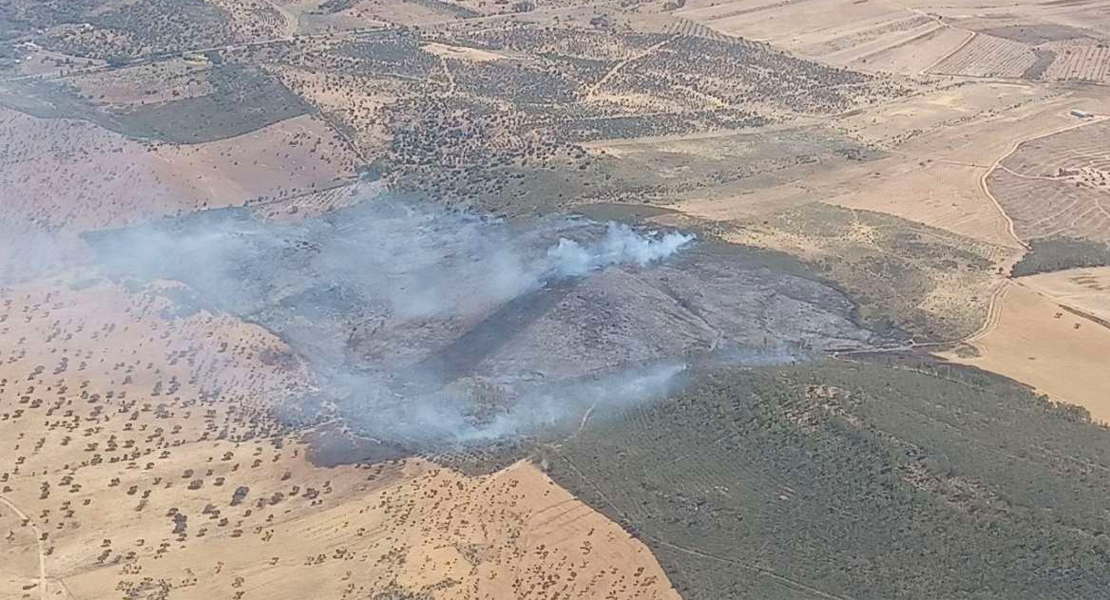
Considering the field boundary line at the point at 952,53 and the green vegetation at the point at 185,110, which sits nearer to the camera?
the green vegetation at the point at 185,110

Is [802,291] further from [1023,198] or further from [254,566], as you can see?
[254,566]

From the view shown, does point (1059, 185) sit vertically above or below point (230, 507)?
above

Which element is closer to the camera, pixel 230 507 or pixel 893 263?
pixel 230 507

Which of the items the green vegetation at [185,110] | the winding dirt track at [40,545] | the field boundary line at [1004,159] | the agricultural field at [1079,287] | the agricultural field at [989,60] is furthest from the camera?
the agricultural field at [989,60]

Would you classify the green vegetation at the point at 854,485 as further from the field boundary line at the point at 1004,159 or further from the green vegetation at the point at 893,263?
the field boundary line at the point at 1004,159

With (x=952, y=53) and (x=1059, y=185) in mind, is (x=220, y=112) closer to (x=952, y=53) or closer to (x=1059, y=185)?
(x=1059, y=185)

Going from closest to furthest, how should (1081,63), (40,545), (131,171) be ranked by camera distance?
(40,545) < (131,171) < (1081,63)

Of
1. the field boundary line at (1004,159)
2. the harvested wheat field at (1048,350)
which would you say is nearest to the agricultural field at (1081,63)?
the field boundary line at (1004,159)

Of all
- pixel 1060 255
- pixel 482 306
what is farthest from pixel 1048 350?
pixel 482 306
